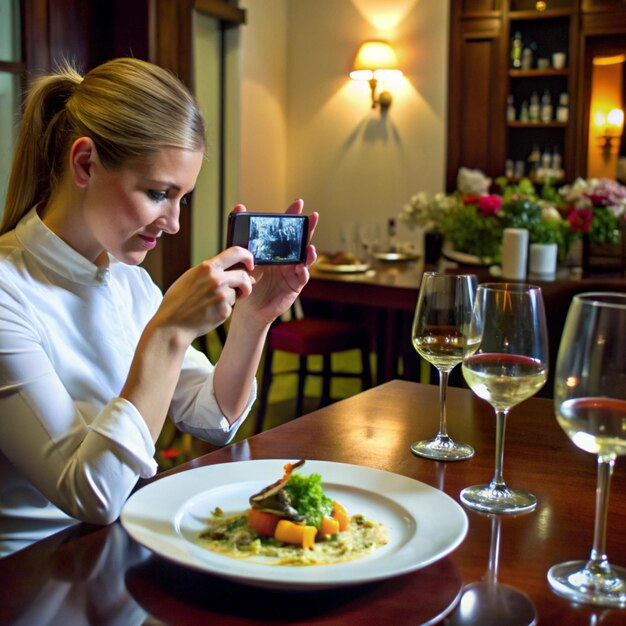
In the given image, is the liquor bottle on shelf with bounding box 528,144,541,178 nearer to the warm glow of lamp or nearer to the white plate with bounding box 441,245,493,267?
the warm glow of lamp

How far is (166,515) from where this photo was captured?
0.89 m

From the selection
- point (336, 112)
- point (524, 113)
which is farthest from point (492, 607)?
point (336, 112)

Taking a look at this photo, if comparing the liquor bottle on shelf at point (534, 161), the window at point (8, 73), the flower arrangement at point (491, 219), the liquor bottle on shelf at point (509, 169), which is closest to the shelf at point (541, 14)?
the liquor bottle on shelf at point (534, 161)

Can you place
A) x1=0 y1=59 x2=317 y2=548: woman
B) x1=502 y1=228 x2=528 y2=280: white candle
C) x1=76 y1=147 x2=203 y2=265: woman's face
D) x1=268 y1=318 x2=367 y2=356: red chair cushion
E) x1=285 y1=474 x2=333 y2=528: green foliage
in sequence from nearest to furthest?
1. x1=285 y1=474 x2=333 y2=528: green foliage
2. x1=0 y1=59 x2=317 y2=548: woman
3. x1=76 y1=147 x2=203 y2=265: woman's face
4. x1=502 y1=228 x2=528 y2=280: white candle
5. x1=268 y1=318 x2=367 y2=356: red chair cushion

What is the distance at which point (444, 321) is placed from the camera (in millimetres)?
1192

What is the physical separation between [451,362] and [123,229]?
531 mm

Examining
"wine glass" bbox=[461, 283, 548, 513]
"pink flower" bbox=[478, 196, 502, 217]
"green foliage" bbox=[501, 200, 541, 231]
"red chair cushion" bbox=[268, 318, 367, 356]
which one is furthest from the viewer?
"red chair cushion" bbox=[268, 318, 367, 356]

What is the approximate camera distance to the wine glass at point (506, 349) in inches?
37.7

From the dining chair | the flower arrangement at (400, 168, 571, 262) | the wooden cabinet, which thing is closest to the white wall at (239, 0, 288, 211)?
the wooden cabinet

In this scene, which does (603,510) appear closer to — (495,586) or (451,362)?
(495,586)

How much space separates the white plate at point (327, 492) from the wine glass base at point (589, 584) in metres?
0.10

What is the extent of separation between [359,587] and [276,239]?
1.83ft

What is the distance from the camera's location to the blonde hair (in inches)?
50.9

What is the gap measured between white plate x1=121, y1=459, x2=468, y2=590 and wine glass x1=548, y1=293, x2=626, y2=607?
142mm
